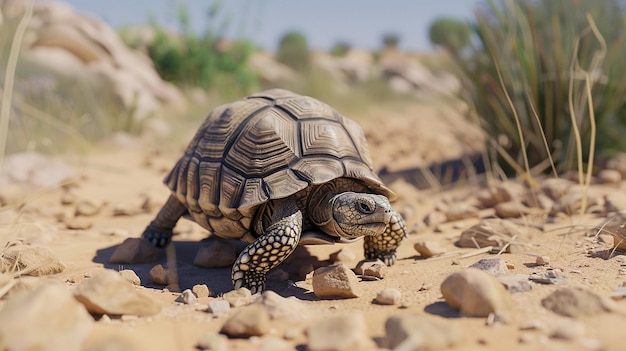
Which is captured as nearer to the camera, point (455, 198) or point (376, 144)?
point (455, 198)

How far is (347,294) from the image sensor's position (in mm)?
2223

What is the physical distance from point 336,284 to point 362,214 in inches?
17.3

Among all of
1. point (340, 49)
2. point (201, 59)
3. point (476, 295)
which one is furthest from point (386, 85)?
point (340, 49)

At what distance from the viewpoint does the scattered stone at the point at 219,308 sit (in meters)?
1.98

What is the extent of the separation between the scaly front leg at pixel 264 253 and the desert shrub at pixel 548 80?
2.71 meters

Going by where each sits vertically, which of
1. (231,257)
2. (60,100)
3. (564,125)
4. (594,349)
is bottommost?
(231,257)

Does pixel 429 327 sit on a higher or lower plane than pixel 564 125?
lower

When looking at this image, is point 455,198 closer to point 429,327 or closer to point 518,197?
point 518,197

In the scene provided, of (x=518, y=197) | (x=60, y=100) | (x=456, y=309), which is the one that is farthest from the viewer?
(x=60, y=100)

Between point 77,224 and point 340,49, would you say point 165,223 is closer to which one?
point 77,224

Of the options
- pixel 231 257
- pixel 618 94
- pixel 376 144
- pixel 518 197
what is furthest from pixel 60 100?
pixel 618 94

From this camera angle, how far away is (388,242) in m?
2.83

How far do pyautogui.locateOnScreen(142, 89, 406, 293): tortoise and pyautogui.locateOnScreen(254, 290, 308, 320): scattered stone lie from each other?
0.57 meters

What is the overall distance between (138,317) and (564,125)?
433 cm
